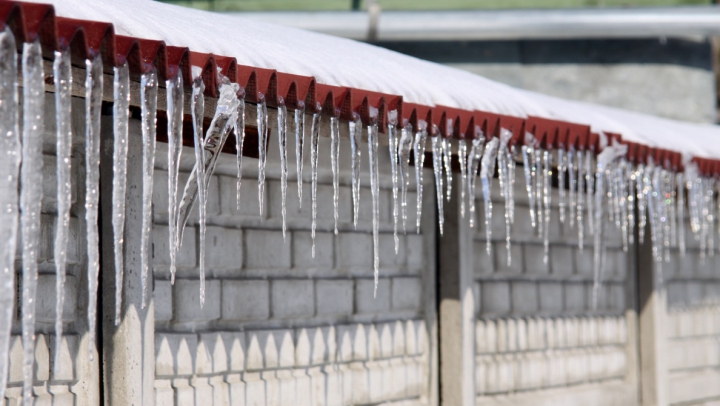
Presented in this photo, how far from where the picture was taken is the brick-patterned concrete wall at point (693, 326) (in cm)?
1015

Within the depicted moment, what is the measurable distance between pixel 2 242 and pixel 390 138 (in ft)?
7.94

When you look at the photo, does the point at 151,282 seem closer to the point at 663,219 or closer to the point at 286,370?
the point at 286,370

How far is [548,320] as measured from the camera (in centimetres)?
861

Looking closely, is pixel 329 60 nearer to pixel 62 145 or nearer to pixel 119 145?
pixel 119 145

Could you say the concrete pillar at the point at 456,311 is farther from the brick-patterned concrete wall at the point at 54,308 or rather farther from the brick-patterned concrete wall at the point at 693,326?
the brick-patterned concrete wall at the point at 693,326

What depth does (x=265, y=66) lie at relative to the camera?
4633 mm

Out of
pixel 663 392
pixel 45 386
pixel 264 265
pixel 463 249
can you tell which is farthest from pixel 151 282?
pixel 663 392

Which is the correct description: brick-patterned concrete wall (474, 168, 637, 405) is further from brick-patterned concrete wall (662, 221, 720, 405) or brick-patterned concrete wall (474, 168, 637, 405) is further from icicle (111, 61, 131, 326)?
icicle (111, 61, 131, 326)

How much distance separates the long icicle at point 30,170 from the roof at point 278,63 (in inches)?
3.4

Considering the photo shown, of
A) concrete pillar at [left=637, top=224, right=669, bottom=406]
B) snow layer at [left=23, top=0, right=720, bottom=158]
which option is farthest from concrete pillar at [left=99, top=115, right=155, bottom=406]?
concrete pillar at [left=637, top=224, right=669, bottom=406]

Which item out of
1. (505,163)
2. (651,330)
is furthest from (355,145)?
(651,330)

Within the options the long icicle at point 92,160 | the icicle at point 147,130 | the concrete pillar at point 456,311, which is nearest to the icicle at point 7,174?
the long icicle at point 92,160

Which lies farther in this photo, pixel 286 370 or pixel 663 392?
pixel 663 392

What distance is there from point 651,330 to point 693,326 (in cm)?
117
